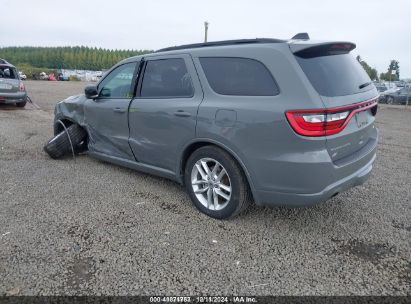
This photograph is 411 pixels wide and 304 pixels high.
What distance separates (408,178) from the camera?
5012 mm

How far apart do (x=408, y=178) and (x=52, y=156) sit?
5.54 m

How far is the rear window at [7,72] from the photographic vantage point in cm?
1146

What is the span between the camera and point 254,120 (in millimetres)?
3018

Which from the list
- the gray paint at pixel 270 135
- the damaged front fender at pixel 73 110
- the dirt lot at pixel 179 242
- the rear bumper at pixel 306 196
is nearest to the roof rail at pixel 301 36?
the gray paint at pixel 270 135

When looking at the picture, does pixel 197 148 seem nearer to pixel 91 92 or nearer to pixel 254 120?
pixel 254 120

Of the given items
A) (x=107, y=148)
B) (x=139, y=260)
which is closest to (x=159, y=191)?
(x=107, y=148)

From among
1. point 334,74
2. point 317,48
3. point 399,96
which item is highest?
point 317,48

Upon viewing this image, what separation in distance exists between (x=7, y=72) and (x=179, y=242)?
11.3 metres

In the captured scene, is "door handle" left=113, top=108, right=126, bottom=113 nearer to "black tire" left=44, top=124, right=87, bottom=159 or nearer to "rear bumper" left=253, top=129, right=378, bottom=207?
"black tire" left=44, top=124, right=87, bottom=159

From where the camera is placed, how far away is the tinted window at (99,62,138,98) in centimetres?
445

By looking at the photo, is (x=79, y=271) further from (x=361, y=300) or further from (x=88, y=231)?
(x=361, y=300)

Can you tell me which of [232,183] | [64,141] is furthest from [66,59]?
[232,183]

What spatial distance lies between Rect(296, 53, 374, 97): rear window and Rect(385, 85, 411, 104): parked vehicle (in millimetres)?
19716

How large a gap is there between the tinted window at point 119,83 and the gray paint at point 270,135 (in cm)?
66
